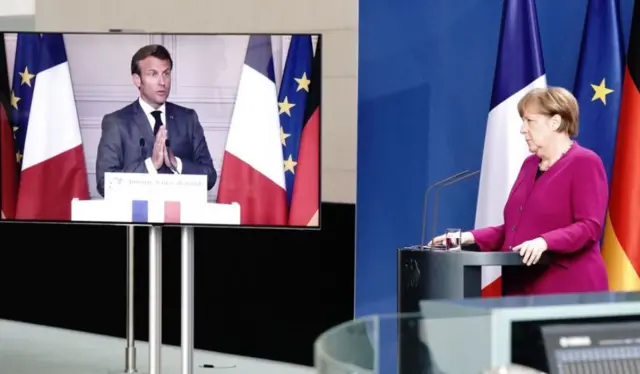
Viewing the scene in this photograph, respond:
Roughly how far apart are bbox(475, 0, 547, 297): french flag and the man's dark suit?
4.07 feet

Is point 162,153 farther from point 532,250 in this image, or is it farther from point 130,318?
point 532,250

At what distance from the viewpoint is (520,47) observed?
189 inches

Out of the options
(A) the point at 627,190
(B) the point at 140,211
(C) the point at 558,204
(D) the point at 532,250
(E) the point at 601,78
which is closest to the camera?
(D) the point at 532,250

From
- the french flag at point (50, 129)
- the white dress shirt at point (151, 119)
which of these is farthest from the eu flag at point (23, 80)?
the white dress shirt at point (151, 119)

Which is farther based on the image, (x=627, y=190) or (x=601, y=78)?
(x=601, y=78)

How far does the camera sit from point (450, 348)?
5.77 feet

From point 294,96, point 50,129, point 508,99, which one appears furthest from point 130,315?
point 508,99

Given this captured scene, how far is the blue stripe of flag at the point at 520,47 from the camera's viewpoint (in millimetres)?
4789

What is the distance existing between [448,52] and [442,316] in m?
4.05

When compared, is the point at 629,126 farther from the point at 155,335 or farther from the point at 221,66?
the point at 155,335

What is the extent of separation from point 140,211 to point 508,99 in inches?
66.6

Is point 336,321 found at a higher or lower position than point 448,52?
lower

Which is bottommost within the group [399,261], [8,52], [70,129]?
[399,261]

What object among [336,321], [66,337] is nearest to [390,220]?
[336,321]
